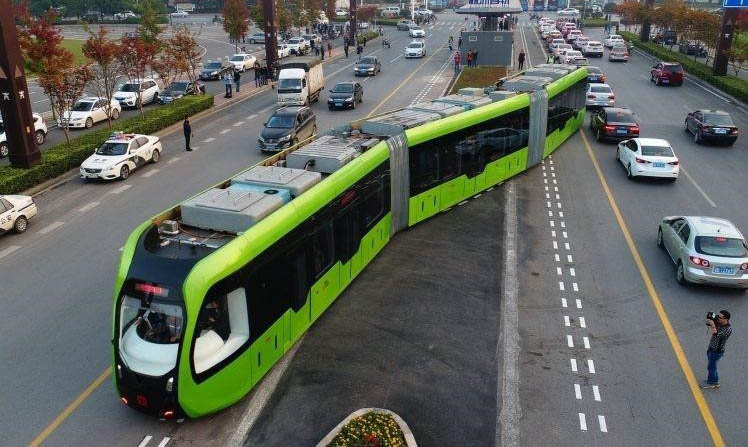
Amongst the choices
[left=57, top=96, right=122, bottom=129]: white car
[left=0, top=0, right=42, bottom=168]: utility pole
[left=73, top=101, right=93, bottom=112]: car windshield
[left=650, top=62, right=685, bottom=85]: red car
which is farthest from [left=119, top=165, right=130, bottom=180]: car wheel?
[left=650, top=62, right=685, bottom=85]: red car

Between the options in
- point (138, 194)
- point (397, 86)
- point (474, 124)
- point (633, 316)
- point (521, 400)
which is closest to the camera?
point (521, 400)

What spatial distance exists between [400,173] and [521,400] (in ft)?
26.7

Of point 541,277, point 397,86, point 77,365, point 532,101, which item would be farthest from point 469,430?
point 397,86

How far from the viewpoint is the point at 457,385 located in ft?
38.8

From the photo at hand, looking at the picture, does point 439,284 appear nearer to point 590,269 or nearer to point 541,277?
point 541,277

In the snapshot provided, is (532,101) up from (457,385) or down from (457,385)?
up

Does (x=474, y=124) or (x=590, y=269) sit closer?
(x=590, y=269)

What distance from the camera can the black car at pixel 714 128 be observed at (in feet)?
93.9

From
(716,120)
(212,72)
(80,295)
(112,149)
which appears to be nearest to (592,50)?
(716,120)

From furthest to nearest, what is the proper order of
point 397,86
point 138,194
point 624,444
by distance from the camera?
point 397,86 → point 138,194 → point 624,444

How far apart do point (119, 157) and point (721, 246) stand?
21.8 meters

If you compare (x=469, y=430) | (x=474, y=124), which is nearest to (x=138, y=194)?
(x=474, y=124)

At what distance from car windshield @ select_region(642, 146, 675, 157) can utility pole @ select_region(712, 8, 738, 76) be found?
90.6ft

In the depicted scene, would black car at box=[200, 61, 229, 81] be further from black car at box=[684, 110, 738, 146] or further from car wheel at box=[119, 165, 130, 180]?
black car at box=[684, 110, 738, 146]
